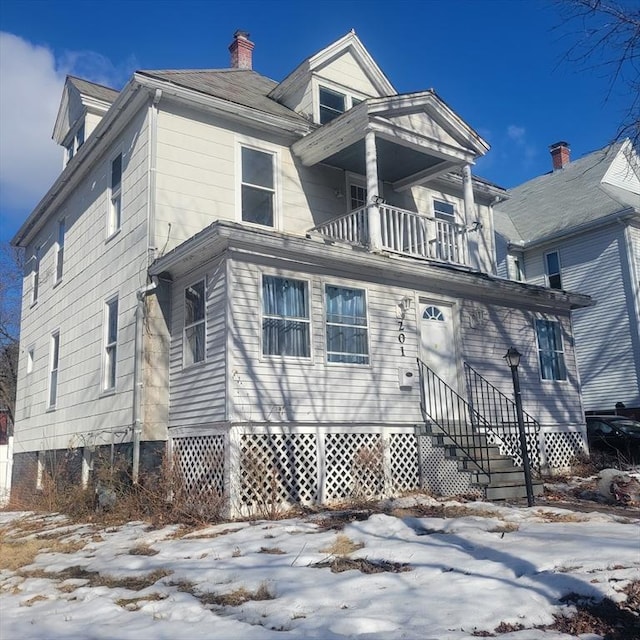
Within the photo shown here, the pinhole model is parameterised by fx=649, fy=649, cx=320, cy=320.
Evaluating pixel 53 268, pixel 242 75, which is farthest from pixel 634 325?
pixel 53 268

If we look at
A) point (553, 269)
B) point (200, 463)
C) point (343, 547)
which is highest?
point (553, 269)

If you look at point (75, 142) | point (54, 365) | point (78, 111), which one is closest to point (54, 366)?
point (54, 365)

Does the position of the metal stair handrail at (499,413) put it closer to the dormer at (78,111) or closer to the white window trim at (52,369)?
the white window trim at (52,369)

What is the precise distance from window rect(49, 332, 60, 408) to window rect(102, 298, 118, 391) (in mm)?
3550

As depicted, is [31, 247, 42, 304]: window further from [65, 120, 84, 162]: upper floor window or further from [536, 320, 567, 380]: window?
[536, 320, 567, 380]: window

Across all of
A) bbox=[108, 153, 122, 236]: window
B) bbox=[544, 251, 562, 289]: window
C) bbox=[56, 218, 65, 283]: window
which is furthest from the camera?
bbox=[544, 251, 562, 289]: window

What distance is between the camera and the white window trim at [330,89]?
1507 cm

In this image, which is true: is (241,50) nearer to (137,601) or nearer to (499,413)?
(499,413)

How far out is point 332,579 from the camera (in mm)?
5543

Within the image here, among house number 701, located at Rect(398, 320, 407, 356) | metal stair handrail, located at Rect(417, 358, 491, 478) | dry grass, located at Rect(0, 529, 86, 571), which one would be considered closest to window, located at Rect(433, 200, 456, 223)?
house number 701, located at Rect(398, 320, 407, 356)

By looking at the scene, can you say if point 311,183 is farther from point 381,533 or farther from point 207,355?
point 381,533

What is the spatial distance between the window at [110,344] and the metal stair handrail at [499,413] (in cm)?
700

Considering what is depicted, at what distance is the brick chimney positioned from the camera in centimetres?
1850

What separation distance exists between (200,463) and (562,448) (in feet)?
26.9
